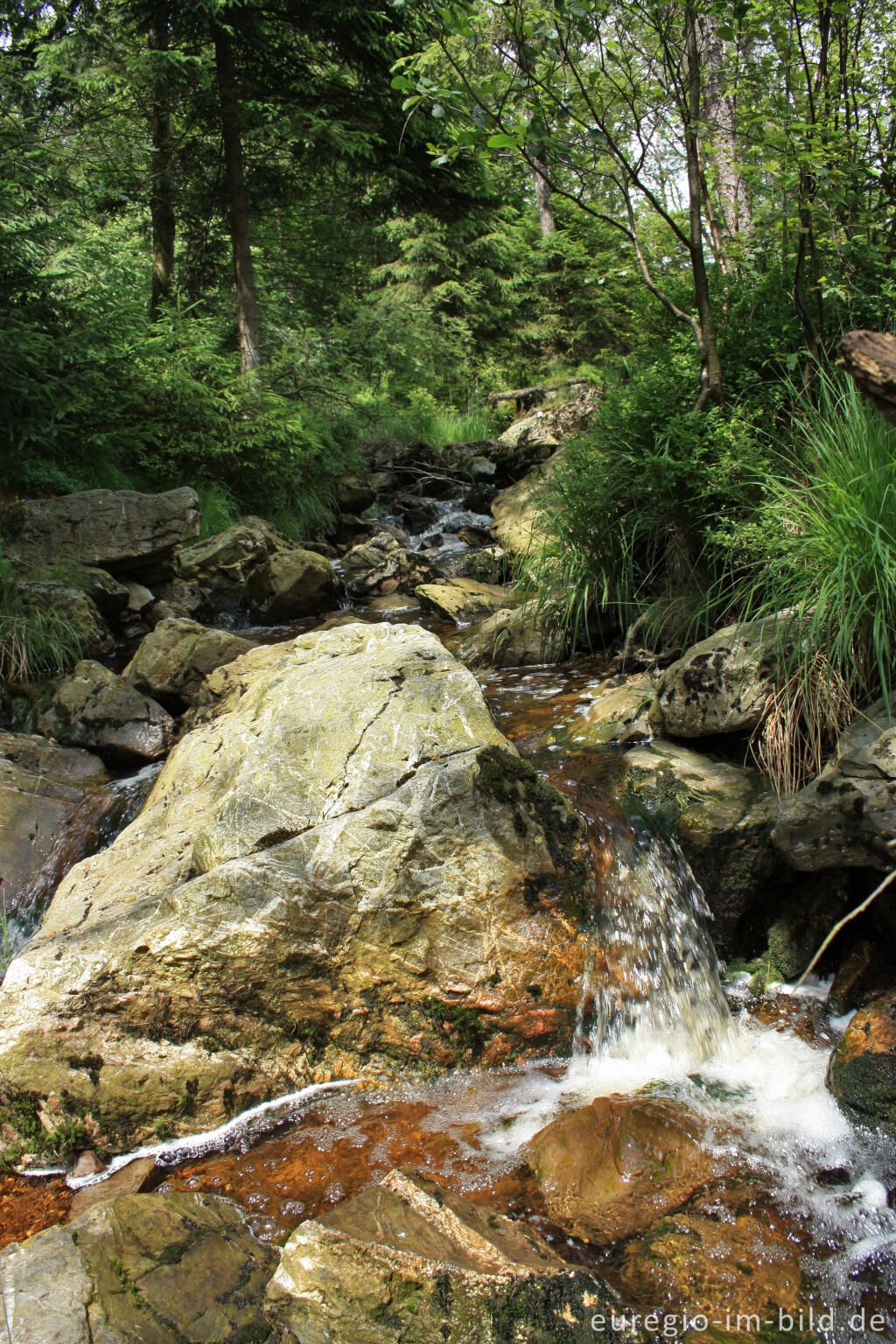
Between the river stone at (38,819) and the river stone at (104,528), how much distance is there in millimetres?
2947

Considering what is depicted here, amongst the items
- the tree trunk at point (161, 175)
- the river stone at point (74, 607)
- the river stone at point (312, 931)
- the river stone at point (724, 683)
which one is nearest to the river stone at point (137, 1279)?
the river stone at point (312, 931)

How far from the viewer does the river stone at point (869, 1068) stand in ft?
8.46

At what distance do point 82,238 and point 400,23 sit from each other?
5183 millimetres

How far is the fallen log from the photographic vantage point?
2.02 m

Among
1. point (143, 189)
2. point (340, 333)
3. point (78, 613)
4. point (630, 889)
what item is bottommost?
point (630, 889)

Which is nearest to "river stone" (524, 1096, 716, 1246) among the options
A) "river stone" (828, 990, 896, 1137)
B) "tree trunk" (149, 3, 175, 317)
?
"river stone" (828, 990, 896, 1137)

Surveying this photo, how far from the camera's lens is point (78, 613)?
706cm

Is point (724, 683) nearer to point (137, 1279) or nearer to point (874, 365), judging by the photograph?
point (874, 365)

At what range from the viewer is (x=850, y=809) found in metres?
3.03

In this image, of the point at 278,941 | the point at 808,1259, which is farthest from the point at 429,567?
the point at 808,1259

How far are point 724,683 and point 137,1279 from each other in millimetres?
3316

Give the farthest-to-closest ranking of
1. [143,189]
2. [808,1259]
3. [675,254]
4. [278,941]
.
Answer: [143,189] → [675,254] → [278,941] → [808,1259]

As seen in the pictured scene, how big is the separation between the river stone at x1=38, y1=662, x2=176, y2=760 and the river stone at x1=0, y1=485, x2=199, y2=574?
2.24 m

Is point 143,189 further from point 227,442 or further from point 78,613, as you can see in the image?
point 78,613
